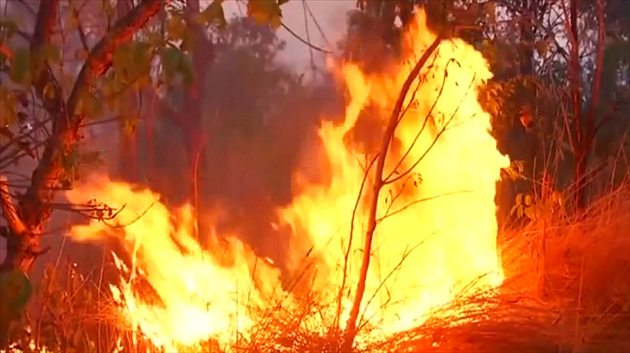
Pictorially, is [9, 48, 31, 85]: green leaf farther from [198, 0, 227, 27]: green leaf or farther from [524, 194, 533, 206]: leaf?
[524, 194, 533, 206]: leaf

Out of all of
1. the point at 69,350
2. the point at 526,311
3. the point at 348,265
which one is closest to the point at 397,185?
the point at 348,265

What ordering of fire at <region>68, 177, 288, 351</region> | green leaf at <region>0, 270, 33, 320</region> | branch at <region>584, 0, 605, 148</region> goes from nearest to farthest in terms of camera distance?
green leaf at <region>0, 270, 33, 320</region>
fire at <region>68, 177, 288, 351</region>
branch at <region>584, 0, 605, 148</region>

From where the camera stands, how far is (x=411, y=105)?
15.1 ft

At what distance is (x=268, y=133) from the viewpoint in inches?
252

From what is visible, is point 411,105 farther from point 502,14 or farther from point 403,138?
point 502,14

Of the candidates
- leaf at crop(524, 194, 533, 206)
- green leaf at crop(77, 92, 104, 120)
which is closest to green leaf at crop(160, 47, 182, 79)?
green leaf at crop(77, 92, 104, 120)

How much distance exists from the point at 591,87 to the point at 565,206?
1309 mm

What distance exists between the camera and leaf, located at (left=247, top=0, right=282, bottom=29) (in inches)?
106

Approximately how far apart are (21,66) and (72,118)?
0.79m

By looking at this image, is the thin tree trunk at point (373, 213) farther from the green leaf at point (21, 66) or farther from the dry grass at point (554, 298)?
the green leaf at point (21, 66)

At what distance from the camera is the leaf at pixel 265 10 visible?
2.69 meters

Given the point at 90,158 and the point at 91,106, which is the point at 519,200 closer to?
the point at 90,158

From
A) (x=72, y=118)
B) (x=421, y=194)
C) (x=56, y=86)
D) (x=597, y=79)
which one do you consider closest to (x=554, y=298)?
(x=421, y=194)

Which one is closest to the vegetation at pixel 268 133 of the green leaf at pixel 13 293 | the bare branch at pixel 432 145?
the green leaf at pixel 13 293
